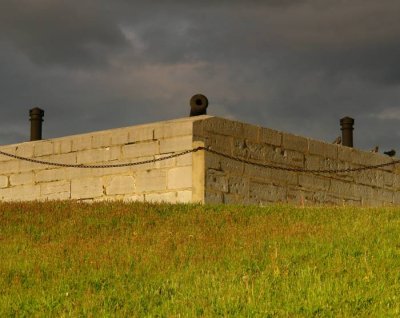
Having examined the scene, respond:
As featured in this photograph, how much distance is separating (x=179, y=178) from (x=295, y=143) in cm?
291

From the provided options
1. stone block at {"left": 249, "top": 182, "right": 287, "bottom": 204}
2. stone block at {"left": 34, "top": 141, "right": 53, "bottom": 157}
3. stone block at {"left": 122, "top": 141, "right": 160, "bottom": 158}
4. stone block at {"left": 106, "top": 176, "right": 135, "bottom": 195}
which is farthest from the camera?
stone block at {"left": 34, "top": 141, "right": 53, "bottom": 157}

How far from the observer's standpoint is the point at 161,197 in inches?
615

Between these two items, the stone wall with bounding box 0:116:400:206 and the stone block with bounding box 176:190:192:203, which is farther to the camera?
the stone wall with bounding box 0:116:400:206

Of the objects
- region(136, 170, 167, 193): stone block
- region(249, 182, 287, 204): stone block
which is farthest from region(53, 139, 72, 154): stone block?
region(249, 182, 287, 204): stone block

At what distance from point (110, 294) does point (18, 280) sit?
4.68 feet

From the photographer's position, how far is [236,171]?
622 inches

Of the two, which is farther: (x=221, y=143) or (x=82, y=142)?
(x=82, y=142)

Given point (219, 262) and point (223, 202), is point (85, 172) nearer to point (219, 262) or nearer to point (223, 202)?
point (223, 202)

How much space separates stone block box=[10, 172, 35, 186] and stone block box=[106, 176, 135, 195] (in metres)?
2.23

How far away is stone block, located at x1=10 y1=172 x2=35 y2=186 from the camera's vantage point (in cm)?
1806

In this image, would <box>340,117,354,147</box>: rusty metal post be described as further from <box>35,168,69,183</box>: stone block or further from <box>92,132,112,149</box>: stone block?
<box>35,168,69,183</box>: stone block

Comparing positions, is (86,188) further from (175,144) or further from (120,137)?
(175,144)

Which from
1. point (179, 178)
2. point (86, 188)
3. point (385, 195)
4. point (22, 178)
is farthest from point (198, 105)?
point (385, 195)

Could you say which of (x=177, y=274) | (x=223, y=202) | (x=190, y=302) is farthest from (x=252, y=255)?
(x=223, y=202)
